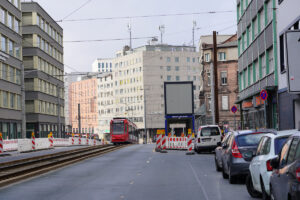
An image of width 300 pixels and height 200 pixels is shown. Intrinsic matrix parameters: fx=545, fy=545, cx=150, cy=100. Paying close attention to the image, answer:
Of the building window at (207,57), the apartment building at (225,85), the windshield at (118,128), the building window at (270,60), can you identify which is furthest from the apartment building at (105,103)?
the building window at (270,60)

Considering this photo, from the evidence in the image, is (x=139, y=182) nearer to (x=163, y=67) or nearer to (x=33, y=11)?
(x=33, y=11)

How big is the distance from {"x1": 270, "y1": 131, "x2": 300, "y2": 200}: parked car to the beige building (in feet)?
428

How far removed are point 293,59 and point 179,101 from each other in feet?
84.4

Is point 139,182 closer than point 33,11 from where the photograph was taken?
Yes

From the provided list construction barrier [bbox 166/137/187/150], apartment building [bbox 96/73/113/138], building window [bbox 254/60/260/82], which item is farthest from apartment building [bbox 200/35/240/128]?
apartment building [bbox 96/73/113/138]

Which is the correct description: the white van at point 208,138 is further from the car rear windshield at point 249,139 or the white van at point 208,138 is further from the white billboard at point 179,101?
the car rear windshield at point 249,139

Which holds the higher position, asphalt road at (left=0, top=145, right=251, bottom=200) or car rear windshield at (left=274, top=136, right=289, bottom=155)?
car rear windshield at (left=274, top=136, right=289, bottom=155)

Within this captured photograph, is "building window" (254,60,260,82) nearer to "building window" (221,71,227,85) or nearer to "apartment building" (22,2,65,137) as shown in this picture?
"building window" (221,71,227,85)

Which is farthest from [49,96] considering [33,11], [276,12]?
[276,12]

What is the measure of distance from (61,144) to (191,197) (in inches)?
2103

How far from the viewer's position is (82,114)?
199m

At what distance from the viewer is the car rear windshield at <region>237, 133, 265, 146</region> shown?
13.8m

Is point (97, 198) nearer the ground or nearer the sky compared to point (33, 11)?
nearer the ground

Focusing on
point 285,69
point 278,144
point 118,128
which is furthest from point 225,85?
point 278,144
